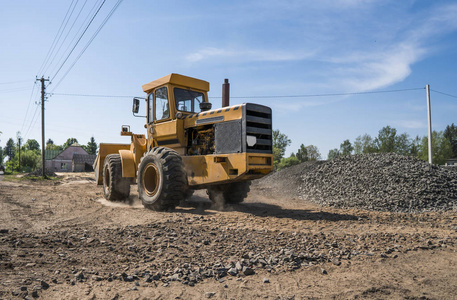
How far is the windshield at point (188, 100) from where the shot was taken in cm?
959

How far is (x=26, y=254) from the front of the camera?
4656 millimetres

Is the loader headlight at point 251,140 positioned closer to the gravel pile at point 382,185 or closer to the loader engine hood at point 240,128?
the loader engine hood at point 240,128

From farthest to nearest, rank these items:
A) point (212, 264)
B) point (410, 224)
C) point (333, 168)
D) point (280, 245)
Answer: point (333, 168) < point (410, 224) < point (280, 245) < point (212, 264)

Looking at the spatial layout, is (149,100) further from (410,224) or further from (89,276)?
(410,224)

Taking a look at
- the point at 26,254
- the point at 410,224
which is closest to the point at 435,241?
the point at 410,224

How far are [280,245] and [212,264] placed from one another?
131 cm

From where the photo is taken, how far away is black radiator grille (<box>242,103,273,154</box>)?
786cm

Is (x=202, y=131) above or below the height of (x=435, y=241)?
above

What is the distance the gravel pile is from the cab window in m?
6.65

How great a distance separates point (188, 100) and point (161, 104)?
2.79ft

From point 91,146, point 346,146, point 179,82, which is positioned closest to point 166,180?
point 179,82

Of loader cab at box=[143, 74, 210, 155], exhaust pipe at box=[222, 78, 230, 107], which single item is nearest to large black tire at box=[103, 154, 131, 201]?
loader cab at box=[143, 74, 210, 155]

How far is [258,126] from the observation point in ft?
26.9

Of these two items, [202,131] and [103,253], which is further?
[202,131]
